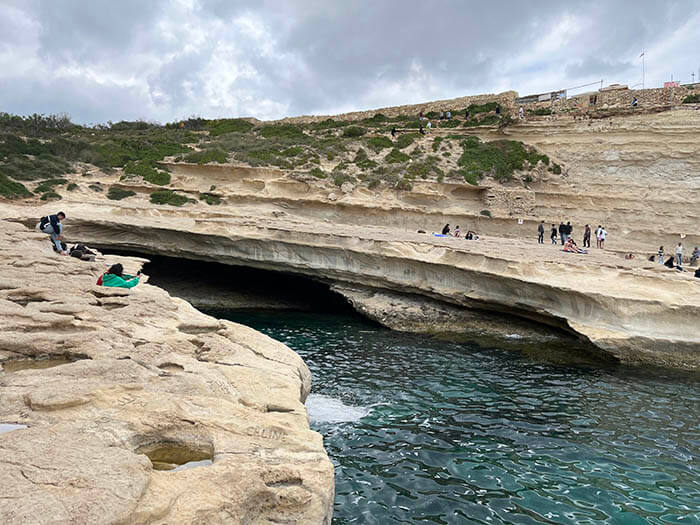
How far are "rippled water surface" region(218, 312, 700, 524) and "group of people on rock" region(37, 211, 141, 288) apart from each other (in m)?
4.25

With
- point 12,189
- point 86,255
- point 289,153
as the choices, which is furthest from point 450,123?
point 86,255

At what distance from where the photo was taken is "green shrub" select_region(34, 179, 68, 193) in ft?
72.6

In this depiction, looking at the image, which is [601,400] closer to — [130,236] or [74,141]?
[130,236]

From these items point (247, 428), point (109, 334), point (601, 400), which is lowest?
point (601, 400)

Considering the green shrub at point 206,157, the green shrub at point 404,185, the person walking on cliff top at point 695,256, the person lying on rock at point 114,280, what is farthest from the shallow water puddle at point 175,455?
the person walking on cliff top at point 695,256

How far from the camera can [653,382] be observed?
11.1 meters

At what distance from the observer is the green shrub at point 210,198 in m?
24.9

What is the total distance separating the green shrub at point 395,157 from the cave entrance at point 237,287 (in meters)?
11.2

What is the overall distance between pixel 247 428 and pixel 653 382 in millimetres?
10285

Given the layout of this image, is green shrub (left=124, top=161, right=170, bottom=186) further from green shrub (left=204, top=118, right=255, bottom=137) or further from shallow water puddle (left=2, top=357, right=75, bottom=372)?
shallow water puddle (left=2, top=357, right=75, bottom=372)

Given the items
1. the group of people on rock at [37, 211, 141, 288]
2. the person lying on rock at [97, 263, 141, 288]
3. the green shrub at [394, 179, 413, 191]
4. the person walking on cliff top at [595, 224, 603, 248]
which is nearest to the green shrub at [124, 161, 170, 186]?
the group of people on rock at [37, 211, 141, 288]

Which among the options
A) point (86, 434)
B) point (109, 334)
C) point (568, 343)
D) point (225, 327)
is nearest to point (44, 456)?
point (86, 434)

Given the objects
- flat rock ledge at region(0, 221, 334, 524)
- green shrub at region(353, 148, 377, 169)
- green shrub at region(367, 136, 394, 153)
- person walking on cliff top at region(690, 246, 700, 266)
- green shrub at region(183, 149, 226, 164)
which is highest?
green shrub at region(367, 136, 394, 153)

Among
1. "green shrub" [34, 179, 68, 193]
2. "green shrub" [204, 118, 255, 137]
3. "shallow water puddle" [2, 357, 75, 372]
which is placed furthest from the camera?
"green shrub" [204, 118, 255, 137]
